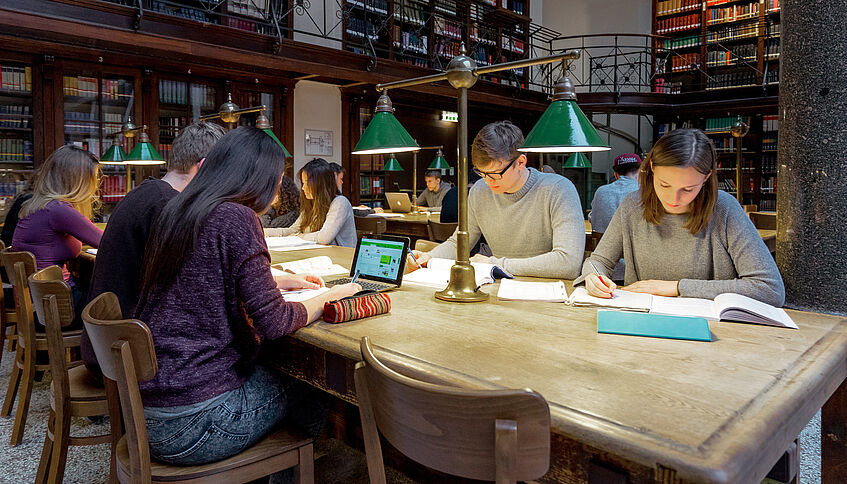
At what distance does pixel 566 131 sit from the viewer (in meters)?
1.67

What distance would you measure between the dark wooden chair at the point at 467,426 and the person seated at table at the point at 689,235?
1021 millimetres

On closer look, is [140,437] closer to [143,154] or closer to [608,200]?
[143,154]

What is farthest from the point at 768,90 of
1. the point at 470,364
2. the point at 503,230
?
the point at 470,364

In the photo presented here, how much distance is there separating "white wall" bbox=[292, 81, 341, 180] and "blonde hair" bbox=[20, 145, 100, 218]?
4449 mm

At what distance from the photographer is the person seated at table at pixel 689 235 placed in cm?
175

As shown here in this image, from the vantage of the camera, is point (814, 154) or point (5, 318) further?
point (5, 318)

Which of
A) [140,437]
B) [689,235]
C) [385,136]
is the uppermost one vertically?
[385,136]

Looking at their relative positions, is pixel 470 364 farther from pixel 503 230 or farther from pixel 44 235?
pixel 44 235

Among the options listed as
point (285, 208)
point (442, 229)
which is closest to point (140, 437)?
point (442, 229)

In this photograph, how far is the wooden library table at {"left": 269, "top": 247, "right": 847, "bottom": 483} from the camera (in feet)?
2.70

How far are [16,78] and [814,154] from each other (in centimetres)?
648

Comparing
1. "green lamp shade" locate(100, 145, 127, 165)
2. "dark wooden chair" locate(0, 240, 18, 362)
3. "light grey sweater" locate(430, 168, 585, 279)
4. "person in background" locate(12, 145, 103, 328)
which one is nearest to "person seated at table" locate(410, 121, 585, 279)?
"light grey sweater" locate(430, 168, 585, 279)

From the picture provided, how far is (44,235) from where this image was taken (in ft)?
9.75

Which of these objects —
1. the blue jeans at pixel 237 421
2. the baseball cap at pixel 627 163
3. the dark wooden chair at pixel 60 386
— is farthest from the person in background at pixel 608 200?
the dark wooden chair at pixel 60 386
